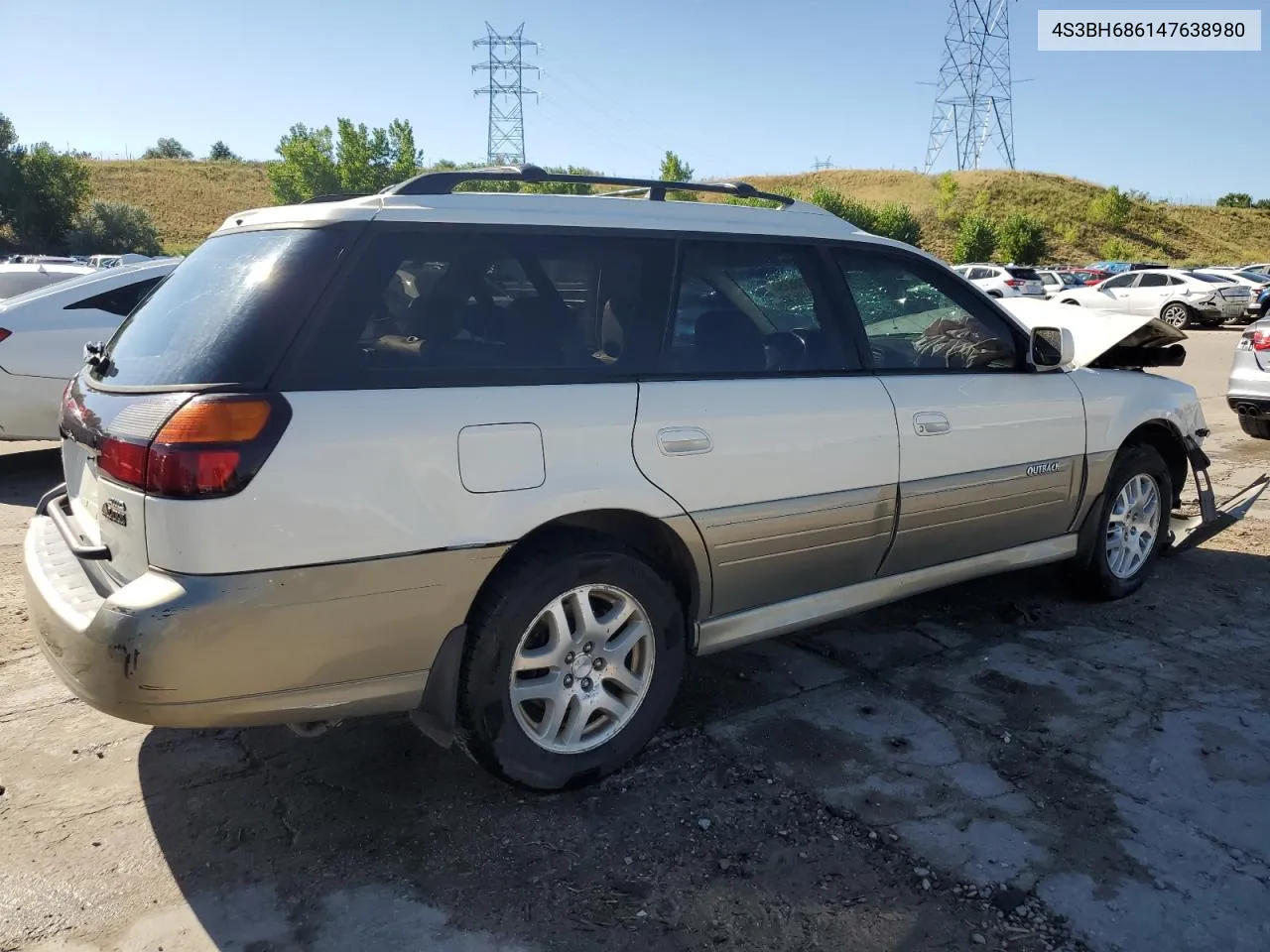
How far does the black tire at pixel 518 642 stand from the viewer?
2.80 meters

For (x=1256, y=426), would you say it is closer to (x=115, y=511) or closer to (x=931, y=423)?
(x=931, y=423)

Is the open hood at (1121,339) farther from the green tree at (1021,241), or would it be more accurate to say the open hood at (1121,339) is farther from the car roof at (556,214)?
the green tree at (1021,241)

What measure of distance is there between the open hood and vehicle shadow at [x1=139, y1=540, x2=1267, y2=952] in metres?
2.54

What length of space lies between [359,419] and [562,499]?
2.06 ft

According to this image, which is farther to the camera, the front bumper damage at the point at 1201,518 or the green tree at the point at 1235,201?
the green tree at the point at 1235,201

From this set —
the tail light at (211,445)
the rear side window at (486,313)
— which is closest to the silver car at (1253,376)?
the rear side window at (486,313)

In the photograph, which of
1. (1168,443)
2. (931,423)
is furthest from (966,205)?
(931,423)

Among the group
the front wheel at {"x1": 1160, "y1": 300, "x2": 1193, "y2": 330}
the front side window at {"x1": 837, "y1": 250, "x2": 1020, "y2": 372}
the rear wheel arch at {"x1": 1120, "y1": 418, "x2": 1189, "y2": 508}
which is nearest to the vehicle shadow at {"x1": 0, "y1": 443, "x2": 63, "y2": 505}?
the front side window at {"x1": 837, "y1": 250, "x2": 1020, "y2": 372}

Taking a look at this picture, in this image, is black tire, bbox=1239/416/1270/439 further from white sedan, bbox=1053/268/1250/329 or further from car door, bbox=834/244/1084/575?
white sedan, bbox=1053/268/1250/329

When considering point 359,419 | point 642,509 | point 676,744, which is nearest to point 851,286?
point 642,509

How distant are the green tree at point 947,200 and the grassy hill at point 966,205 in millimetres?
151

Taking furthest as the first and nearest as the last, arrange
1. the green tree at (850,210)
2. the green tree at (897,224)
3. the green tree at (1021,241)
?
1. the green tree at (897,224)
2. the green tree at (850,210)
3. the green tree at (1021,241)

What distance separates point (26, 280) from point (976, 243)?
56.2 meters

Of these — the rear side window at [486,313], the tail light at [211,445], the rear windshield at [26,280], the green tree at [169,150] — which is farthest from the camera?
the green tree at [169,150]
